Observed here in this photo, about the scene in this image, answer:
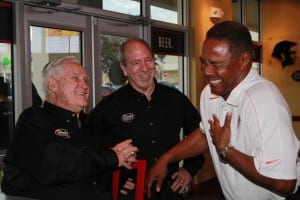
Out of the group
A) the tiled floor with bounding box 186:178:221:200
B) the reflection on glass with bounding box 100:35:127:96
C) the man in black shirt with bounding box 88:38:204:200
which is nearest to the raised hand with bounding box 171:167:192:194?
the man in black shirt with bounding box 88:38:204:200

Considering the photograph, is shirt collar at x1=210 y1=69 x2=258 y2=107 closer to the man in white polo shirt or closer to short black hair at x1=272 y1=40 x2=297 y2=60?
the man in white polo shirt

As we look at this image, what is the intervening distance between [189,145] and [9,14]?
179cm

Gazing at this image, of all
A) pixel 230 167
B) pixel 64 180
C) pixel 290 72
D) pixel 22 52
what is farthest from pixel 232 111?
pixel 290 72

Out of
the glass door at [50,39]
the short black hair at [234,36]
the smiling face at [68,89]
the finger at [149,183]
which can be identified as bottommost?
the finger at [149,183]

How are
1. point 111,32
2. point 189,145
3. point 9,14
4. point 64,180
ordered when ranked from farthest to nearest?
point 111,32
point 9,14
point 189,145
point 64,180

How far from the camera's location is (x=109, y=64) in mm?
4098

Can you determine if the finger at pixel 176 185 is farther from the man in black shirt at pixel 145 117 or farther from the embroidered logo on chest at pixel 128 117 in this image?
the embroidered logo on chest at pixel 128 117

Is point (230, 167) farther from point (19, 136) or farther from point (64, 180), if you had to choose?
point (19, 136)

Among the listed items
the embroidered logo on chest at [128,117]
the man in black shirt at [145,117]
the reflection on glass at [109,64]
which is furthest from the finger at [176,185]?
the reflection on glass at [109,64]

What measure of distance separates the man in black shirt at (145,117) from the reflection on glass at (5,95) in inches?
39.2

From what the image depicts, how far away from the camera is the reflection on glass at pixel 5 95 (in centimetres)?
306

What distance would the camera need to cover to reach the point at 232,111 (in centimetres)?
161

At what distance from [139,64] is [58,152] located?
911 millimetres

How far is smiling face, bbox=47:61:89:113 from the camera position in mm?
1894
